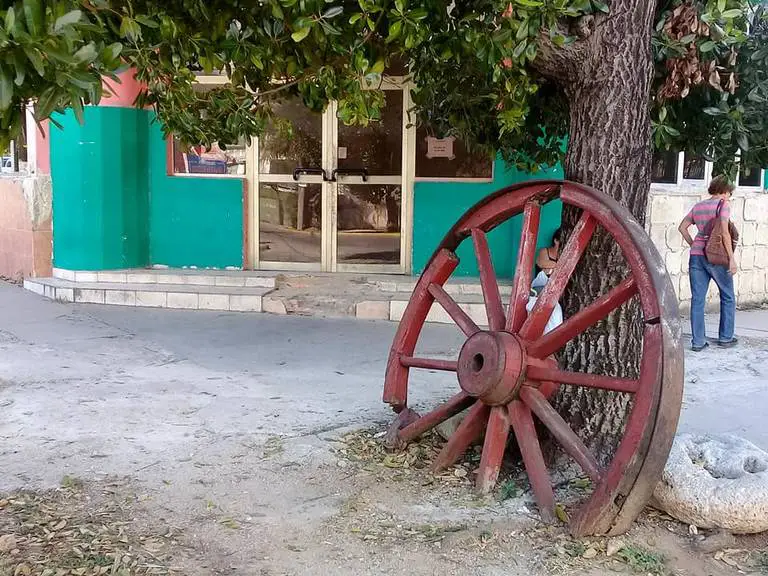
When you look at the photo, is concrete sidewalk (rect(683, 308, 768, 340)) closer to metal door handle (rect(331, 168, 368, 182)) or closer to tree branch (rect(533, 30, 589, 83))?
metal door handle (rect(331, 168, 368, 182))

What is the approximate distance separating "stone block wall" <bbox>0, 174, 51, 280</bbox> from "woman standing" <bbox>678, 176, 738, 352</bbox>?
6.70 meters

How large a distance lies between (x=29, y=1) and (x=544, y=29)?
2248 mm

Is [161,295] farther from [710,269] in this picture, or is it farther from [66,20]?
[66,20]

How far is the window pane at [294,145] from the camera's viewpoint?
9055 millimetres

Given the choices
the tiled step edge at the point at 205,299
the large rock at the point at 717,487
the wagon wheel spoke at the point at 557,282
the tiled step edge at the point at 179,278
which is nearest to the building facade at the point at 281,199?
the tiled step edge at the point at 179,278

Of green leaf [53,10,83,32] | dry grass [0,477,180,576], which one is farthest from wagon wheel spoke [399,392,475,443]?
green leaf [53,10,83,32]

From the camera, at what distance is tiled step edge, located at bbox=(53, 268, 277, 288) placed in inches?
345

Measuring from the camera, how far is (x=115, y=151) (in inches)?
352

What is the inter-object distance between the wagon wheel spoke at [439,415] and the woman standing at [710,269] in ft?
12.6

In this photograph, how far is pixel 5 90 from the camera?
2.00 meters

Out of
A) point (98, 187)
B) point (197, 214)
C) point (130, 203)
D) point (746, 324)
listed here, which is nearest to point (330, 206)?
point (197, 214)

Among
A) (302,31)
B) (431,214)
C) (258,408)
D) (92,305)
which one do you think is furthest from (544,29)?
(92,305)

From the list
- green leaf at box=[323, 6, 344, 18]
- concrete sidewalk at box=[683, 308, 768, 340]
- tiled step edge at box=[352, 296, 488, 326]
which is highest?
green leaf at box=[323, 6, 344, 18]

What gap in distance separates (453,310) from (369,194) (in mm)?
4960
